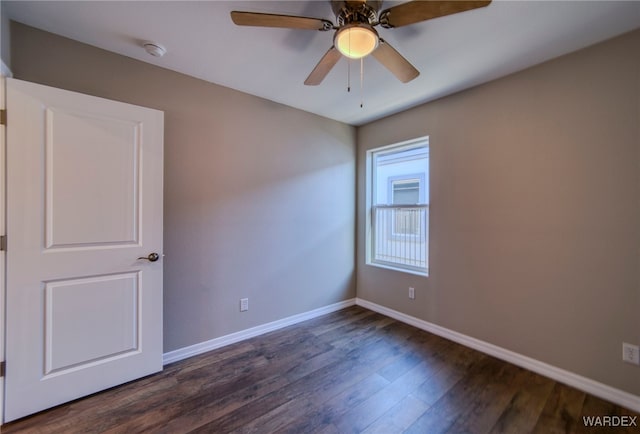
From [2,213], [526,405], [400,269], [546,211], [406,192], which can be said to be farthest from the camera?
[406,192]

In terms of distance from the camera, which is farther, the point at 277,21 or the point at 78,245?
the point at 78,245

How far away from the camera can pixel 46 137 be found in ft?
5.51

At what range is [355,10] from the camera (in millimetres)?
1410

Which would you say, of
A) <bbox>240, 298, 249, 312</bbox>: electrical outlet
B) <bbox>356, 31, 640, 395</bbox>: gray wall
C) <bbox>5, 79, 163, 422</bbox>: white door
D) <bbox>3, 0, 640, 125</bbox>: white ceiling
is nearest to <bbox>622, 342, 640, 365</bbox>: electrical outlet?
<bbox>356, 31, 640, 395</bbox>: gray wall

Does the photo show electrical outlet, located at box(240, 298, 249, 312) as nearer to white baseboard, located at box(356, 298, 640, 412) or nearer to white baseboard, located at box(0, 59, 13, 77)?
white baseboard, located at box(356, 298, 640, 412)

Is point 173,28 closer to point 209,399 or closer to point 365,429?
point 209,399

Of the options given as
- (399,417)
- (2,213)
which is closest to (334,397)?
(399,417)

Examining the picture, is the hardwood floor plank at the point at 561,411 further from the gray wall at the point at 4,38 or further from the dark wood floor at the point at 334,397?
the gray wall at the point at 4,38

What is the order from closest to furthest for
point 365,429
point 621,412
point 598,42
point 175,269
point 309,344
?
point 365,429 < point 621,412 < point 598,42 < point 175,269 < point 309,344

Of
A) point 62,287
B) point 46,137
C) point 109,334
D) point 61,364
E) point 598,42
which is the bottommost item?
point 61,364

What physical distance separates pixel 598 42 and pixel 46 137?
371 cm

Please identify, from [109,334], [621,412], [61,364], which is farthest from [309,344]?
[621,412]

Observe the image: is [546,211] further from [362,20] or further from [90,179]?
[90,179]

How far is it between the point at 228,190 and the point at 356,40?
66.6 inches
